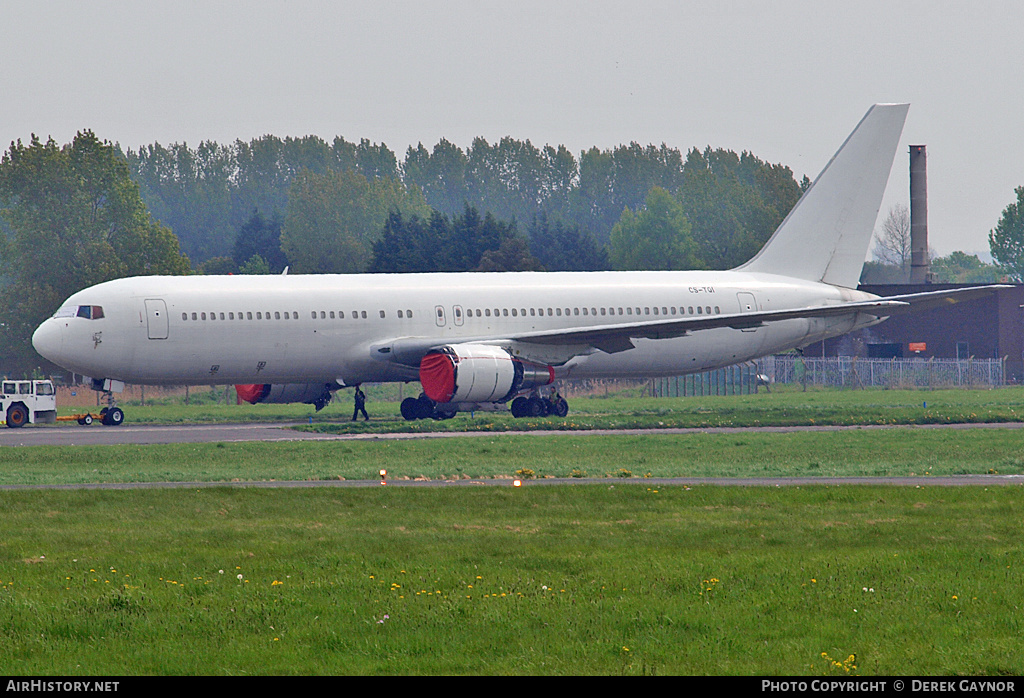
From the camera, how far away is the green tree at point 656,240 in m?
139

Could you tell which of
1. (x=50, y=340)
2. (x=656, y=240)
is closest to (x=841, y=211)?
(x=50, y=340)

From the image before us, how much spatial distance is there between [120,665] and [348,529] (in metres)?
7.09

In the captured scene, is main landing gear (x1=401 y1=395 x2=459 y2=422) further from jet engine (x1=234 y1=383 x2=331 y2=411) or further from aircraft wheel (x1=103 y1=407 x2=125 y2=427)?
aircraft wheel (x1=103 y1=407 x2=125 y2=427)

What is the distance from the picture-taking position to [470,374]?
3962 cm

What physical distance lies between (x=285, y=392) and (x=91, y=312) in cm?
815

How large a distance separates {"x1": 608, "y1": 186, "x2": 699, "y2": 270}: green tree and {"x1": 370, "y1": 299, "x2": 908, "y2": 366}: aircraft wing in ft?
303

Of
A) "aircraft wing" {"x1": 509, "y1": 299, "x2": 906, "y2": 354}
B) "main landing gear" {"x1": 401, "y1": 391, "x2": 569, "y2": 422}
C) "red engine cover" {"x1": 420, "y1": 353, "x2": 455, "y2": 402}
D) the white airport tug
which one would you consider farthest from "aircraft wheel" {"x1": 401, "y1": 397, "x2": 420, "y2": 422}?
the white airport tug

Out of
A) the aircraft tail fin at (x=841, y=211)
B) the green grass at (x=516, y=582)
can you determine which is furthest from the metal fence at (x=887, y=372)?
the green grass at (x=516, y=582)

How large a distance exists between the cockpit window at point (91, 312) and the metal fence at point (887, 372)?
118 feet

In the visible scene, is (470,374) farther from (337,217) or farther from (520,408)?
(337,217)

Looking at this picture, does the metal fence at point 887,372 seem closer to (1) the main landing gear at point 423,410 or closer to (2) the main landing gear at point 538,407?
(2) the main landing gear at point 538,407

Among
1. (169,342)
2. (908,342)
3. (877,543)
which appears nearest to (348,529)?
(877,543)

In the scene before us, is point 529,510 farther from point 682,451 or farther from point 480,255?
point 480,255

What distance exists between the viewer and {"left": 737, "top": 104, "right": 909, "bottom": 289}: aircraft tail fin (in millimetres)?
49531
